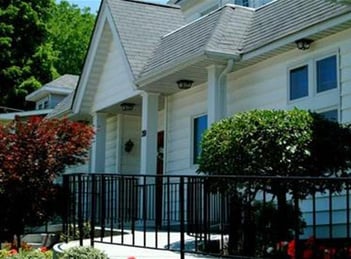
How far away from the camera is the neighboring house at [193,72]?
1234cm

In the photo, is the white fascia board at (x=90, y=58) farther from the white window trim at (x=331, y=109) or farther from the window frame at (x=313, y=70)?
the white window trim at (x=331, y=109)

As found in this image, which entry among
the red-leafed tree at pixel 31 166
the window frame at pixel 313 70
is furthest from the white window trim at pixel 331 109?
the red-leafed tree at pixel 31 166

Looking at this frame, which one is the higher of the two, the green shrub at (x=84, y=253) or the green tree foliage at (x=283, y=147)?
the green tree foliage at (x=283, y=147)

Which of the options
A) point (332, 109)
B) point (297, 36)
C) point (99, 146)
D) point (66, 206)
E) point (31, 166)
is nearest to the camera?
point (332, 109)

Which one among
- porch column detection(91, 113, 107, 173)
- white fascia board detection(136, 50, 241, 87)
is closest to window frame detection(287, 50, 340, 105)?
white fascia board detection(136, 50, 241, 87)

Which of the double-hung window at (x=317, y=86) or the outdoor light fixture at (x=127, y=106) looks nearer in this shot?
the double-hung window at (x=317, y=86)

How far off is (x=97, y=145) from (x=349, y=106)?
393 inches

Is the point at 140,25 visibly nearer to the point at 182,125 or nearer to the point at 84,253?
the point at 182,125

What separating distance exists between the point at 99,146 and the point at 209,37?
7.14m

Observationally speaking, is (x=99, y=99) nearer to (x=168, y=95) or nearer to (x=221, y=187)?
(x=168, y=95)

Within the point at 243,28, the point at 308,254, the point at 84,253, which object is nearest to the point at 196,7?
the point at 243,28

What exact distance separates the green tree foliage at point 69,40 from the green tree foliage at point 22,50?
12.7 ft

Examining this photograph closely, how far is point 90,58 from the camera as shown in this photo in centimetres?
1945

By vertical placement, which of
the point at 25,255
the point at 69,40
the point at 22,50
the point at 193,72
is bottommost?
the point at 25,255
